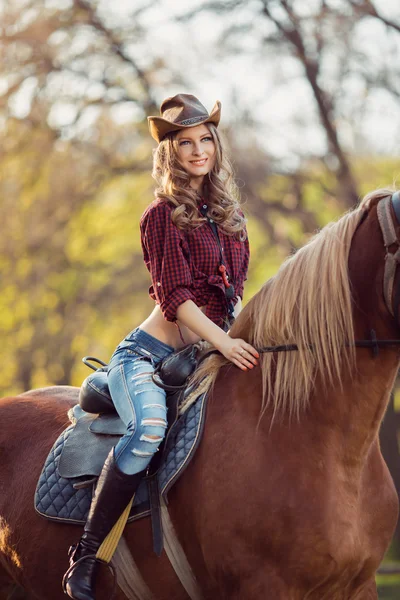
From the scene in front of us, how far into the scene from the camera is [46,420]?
4.41 m

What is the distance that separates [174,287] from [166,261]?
0.43 feet

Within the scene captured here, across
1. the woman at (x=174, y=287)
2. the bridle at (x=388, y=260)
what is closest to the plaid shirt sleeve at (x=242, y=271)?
the woman at (x=174, y=287)

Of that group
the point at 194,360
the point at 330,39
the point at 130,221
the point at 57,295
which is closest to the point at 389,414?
the point at 330,39

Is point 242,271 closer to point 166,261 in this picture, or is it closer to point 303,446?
point 166,261

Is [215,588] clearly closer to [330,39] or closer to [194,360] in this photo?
[194,360]

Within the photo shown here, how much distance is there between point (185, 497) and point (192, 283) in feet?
3.29

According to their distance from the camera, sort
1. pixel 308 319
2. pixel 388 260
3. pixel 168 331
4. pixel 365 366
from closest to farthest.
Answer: pixel 388 260 → pixel 365 366 → pixel 308 319 → pixel 168 331

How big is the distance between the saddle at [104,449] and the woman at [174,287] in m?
0.09

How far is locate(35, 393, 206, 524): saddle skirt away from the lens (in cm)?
343

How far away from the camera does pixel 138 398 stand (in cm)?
353

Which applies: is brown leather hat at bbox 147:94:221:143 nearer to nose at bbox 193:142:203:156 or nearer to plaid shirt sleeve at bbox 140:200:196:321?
nose at bbox 193:142:203:156

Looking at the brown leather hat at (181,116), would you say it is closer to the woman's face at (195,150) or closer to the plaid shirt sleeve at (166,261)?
the woman's face at (195,150)

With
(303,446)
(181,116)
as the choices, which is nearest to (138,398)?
(303,446)

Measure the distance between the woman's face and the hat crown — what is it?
0.05 m
